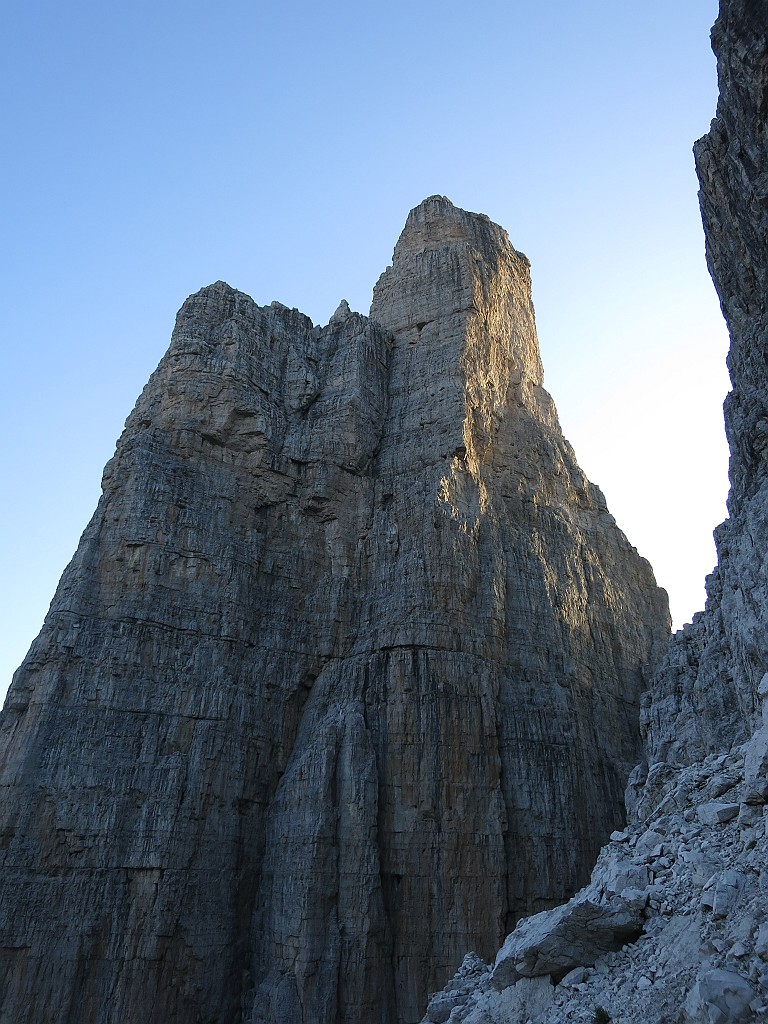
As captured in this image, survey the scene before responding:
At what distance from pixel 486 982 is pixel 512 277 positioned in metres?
34.8

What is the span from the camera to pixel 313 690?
2673 cm

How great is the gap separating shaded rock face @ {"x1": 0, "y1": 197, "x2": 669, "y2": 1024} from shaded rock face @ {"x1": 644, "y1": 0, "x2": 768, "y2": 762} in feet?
24.1

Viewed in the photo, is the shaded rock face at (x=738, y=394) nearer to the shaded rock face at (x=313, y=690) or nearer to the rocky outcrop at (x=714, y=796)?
the rocky outcrop at (x=714, y=796)

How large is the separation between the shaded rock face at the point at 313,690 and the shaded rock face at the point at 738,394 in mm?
7345

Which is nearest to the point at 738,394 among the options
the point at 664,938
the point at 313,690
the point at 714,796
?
the point at 714,796

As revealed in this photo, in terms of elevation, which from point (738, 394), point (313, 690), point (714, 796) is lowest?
point (714, 796)

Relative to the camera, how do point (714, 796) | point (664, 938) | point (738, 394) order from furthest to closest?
point (738, 394) → point (714, 796) → point (664, 938)

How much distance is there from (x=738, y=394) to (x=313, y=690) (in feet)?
55.9

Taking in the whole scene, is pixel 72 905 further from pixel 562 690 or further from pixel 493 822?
pixel 562 690

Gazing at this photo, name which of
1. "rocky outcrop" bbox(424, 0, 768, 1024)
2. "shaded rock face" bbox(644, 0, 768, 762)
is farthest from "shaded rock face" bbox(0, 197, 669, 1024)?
"shaded rock face" bbox(644, 0, 768, 762)

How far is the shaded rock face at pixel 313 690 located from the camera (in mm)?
21078

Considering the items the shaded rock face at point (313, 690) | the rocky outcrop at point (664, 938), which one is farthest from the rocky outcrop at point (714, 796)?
the shaded rock face at point (313, 690)

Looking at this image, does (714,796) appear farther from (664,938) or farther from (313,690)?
(313,690)

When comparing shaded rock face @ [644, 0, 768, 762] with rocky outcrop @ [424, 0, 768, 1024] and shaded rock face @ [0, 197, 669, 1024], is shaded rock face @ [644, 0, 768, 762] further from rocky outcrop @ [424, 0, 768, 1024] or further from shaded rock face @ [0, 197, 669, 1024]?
shaded rock face @ [0, 197, 669, 1024]
